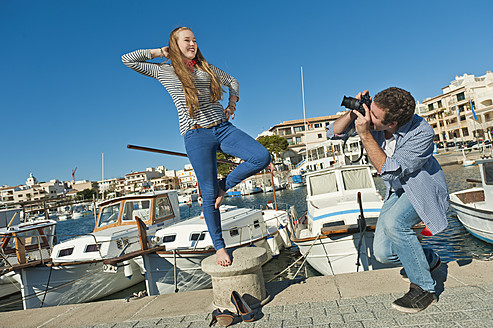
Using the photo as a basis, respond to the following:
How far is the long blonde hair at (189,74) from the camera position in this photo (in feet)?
10.6

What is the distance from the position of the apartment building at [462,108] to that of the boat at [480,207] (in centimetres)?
4975

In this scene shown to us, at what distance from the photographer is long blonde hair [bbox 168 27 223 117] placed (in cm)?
325

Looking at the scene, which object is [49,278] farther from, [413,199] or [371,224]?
[413,199]

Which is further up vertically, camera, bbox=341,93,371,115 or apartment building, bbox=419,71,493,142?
apartment building, bbox=419,71,493,142

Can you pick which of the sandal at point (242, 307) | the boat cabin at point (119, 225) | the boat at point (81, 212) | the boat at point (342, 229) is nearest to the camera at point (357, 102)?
the sandal at point (242, 307)

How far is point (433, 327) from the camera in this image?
95.2 inches

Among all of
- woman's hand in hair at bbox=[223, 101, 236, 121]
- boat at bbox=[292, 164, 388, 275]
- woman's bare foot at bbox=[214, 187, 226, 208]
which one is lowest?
boat at bbox=[292, 164, 388, 275]

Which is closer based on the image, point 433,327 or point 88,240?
point 433,327

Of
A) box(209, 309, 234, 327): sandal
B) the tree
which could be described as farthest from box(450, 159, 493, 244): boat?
the tree

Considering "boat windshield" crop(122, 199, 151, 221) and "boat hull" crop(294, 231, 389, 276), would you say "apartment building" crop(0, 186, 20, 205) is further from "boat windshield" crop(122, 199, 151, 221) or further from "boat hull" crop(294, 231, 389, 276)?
"boat hull" crop(294, 231, 389, 276)

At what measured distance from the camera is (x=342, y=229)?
730 centimetres

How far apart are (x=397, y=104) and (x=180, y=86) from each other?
6.94 ft

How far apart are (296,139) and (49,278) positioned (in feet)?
263

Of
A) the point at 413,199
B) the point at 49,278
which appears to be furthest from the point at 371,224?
the point at 49,278
